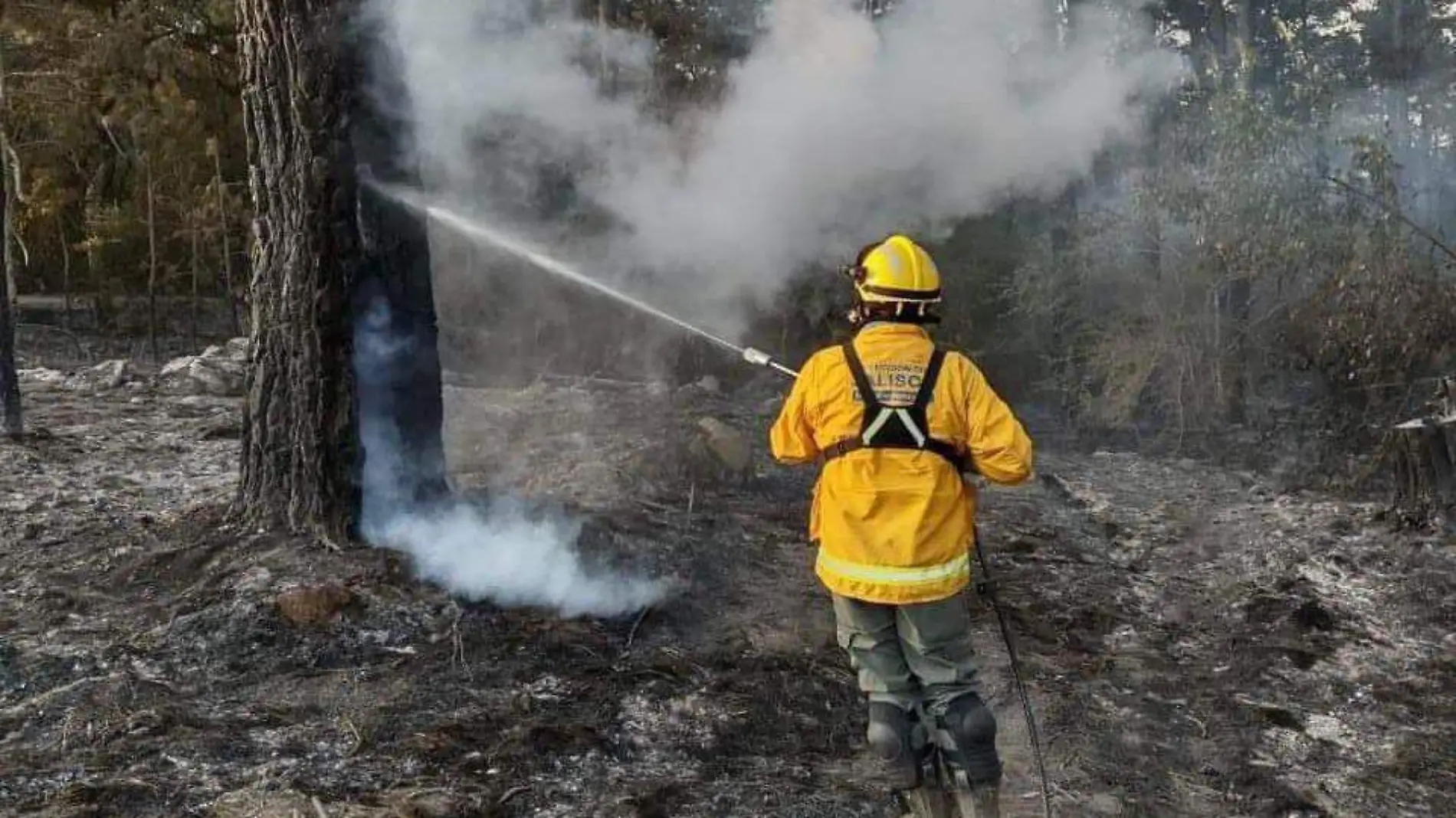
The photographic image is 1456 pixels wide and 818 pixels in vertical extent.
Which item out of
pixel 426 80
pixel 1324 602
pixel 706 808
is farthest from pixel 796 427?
pixel 426 80

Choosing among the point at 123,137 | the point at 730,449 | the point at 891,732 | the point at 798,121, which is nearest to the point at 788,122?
the point at 798,121

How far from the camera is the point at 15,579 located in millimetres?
5656

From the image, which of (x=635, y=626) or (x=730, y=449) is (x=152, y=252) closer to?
(x=730, y=449)

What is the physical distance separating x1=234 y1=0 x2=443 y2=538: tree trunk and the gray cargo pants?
3125mm

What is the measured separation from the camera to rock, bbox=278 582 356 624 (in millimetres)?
5094

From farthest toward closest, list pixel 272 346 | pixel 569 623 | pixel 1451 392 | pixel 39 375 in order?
pixel 39 375 < pixel 1451 392 < pixel 272 346 < pixel 569 623

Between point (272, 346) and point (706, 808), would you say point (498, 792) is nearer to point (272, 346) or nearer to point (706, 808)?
point (706, 808)

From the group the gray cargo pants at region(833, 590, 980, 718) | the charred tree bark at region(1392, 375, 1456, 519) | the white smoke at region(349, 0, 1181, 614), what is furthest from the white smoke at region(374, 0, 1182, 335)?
the gray cargo pants at region(833, 590, 980, 718)

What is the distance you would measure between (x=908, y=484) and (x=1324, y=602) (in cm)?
411

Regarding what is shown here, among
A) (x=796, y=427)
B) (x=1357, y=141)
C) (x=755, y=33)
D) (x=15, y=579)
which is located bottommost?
(x=15, y=579)

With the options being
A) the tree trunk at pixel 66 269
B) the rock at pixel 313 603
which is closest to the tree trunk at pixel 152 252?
the tree trunk at pixel 66 269

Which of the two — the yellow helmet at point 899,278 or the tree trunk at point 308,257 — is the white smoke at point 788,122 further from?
the yellow helmet at point 899,278

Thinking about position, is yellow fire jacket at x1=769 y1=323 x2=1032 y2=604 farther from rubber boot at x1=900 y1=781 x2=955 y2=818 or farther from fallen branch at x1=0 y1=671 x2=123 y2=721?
fallen branch at x1=0 y1=671 x2=123 y2=721

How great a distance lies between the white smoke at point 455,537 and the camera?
5551mm
